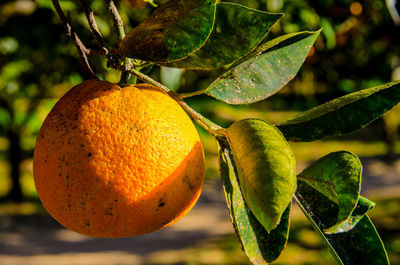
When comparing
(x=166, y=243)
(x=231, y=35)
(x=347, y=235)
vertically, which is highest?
(x=231, y=35)

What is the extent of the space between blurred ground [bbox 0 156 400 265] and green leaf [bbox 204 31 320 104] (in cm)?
468

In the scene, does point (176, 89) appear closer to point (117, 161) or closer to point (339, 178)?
point (117, 161)

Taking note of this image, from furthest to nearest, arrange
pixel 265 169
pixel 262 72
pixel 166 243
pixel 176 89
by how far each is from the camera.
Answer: pixel 166 243
pixel 176 89
pixel 262 72
pixel 265 169

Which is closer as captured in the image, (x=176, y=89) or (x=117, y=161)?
(x=117, y=161)

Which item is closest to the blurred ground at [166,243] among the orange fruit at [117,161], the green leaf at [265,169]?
the orange fruit at [117,161]

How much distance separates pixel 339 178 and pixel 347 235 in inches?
4.6

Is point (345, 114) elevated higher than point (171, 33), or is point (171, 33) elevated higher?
point (171, 33)

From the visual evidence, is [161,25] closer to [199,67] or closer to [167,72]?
[199,67]

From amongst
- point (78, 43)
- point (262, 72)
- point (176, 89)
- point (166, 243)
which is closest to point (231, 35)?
point (262, 72)

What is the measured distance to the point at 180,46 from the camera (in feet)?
1.89

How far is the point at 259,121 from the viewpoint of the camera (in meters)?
0.56

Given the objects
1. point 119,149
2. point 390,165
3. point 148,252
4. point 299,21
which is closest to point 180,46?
point 119,149

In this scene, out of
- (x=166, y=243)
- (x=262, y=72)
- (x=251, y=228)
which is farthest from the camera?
(x=166, y=243)

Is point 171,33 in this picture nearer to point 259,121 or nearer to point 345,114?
point 259,121
